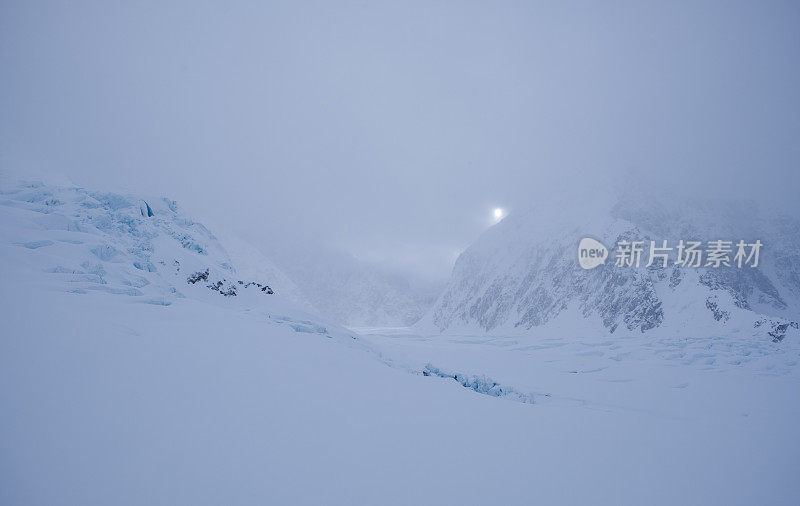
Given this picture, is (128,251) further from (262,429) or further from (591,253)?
(591,253)

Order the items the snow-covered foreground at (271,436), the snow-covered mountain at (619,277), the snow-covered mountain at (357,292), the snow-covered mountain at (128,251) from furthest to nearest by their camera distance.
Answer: the snow-covered mountain at (357,292)
the snow-covered mountain at (619,277)
the snow-covered mountain at (128,251)
the snow-covered foreground at (271,436)

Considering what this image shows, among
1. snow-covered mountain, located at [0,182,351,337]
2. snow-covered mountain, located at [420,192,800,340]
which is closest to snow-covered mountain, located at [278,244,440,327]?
Result: snow-covered mountain, located at [420,192,800,340]

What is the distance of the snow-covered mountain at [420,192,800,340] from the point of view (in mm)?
30703

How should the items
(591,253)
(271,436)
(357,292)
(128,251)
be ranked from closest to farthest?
(271,436) → (128,251) → (591,253) → (357,292)

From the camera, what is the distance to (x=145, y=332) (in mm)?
3193

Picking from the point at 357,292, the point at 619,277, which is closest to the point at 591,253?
the point at 619,277

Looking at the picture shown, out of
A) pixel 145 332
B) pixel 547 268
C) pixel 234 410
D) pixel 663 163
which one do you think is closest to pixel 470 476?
pixel 234 410

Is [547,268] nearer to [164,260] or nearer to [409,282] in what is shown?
[164,260]

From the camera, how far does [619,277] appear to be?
3750 centimetres

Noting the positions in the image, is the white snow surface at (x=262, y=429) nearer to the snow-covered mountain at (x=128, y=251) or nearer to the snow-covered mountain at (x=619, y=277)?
the snow-covered mountain at (x=128, y=251)

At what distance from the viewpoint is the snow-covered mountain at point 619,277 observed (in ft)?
101

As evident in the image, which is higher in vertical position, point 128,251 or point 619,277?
point 619,277

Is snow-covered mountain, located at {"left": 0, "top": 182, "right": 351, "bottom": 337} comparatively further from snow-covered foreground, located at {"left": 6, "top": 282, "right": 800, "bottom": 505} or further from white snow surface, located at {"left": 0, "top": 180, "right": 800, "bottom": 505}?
snow-covered foreground, located at {"left": 6, "top": 282, "right": 800, "bottom": 505}

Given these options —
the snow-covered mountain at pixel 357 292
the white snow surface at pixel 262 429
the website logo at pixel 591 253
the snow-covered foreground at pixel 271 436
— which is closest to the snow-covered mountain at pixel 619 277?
the website logo at pixel 591 253
